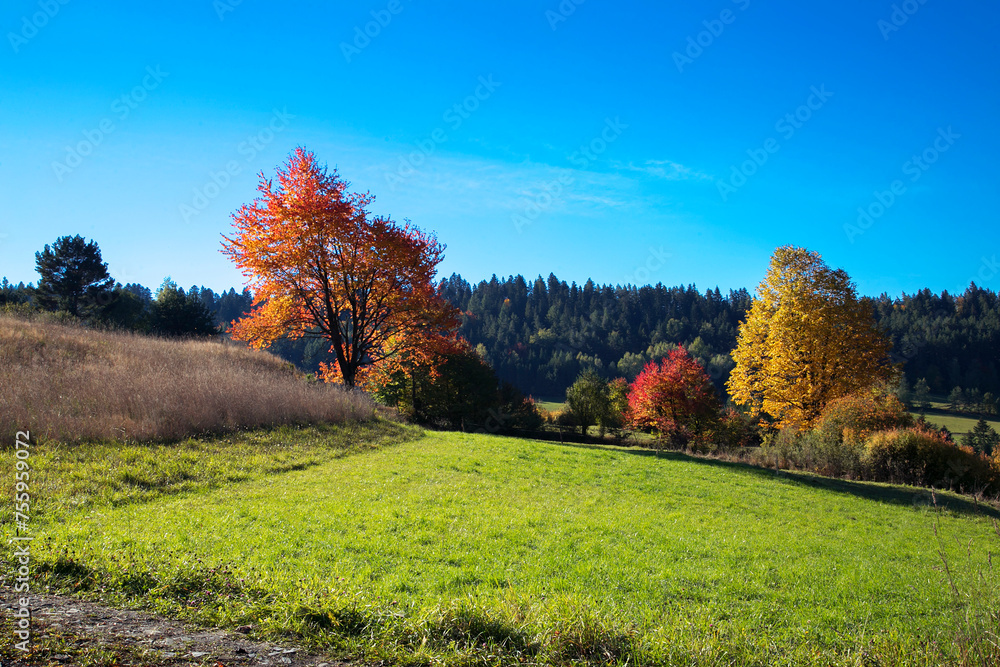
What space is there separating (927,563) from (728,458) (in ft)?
51.5

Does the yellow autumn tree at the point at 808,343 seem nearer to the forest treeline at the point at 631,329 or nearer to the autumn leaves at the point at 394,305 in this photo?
the autumn leaves at the point at 394,305

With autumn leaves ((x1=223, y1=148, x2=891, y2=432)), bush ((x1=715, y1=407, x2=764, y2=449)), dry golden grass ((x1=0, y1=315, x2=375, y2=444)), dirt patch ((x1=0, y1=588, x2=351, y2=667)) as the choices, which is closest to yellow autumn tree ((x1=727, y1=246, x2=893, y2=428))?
autumn leaves ((x1=223, y1=148, x2=891, y2=432))

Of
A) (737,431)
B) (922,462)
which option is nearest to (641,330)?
(737,431)

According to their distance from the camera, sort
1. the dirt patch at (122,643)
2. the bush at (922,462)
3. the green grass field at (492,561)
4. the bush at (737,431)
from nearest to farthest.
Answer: the dirt patch at (122,643), the green grass field at (492,561), the bush at (922,462), the bush at (737,431)

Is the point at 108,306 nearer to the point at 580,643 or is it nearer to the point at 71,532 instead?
the point at 71,532

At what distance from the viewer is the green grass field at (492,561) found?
3.95 metres

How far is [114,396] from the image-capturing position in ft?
39.9

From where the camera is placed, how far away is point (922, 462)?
20.3 meters

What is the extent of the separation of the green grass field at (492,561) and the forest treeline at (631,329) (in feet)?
282

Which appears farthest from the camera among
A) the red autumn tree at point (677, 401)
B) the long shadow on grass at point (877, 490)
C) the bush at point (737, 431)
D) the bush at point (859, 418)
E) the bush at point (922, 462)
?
the bush at point (737, 431)

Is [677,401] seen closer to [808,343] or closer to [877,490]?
[808,343]

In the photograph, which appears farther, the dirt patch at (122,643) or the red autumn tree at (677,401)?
the red autumn tree at (677,401)

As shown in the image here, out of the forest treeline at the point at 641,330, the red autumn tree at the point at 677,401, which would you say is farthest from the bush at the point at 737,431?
the forest treeline at the point at 641,330

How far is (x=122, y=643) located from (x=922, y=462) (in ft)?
86.3
